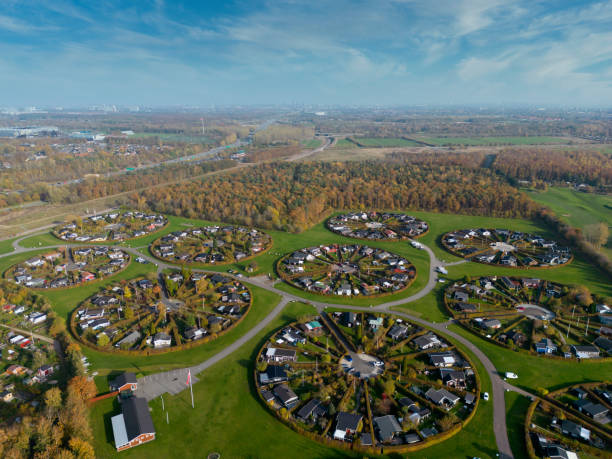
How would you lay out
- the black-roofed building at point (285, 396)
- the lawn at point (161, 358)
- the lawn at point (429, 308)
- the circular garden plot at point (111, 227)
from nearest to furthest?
1. the black-roofed building at point (285, 396)
2. the lawn at point (161, 358)
3. the lawn at point (429, 308)
4. the circular garden plot at point (111, 227)

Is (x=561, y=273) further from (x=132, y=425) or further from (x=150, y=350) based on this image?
(x=132, y=425)

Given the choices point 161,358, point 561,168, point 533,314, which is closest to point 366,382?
point 161,358

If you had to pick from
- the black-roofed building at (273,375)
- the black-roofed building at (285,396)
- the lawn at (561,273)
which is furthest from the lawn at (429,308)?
the black-roofed building at (285,396)

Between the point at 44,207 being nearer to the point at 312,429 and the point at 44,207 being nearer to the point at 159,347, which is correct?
the point at 159,347

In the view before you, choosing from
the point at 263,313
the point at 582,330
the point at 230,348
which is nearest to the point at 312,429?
the point at 230,348

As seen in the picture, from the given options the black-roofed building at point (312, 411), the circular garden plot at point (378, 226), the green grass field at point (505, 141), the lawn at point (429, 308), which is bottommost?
the lawn at point (429, 308)

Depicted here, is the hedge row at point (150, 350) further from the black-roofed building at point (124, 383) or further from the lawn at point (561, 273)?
Result: the lawn at point (561, 273)

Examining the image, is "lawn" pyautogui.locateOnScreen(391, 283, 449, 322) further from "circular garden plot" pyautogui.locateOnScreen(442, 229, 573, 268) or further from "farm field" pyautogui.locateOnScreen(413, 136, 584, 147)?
"farm field" pyautogui.locateOnScreen(413, 136, 584, 147)
